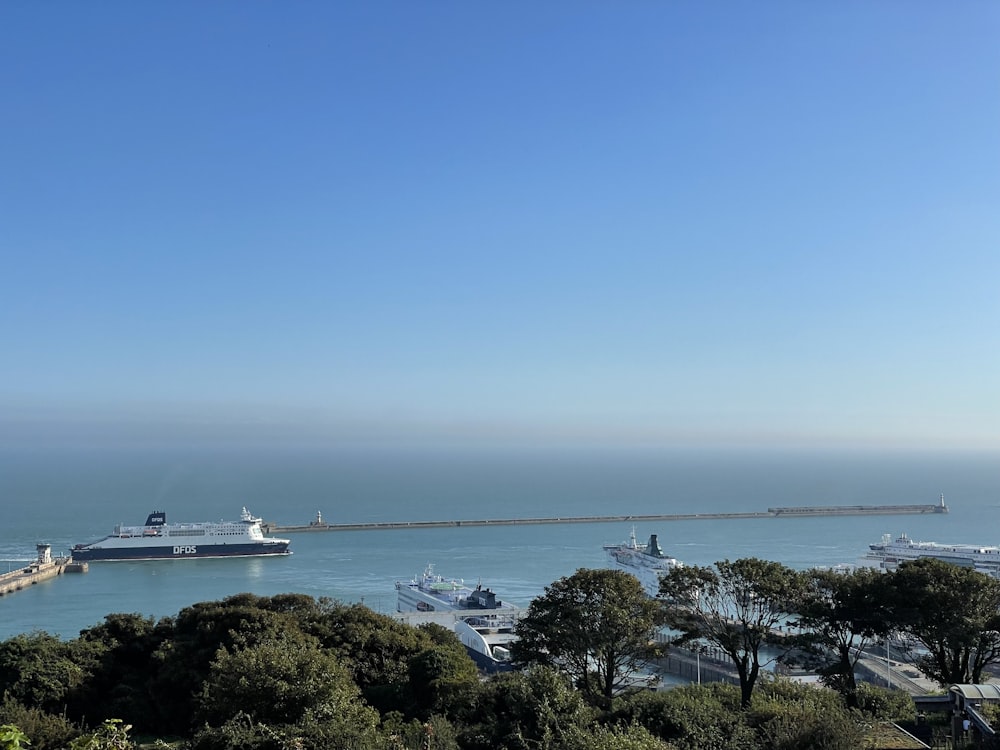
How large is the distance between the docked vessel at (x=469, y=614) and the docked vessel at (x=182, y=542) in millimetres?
12640

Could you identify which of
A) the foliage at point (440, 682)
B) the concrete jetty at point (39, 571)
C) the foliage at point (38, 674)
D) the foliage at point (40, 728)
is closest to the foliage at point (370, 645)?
the foliage at point (440, 682)

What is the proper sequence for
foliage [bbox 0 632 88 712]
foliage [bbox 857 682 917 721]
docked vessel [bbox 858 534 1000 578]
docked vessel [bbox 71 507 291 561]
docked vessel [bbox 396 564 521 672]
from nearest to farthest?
foliage [bbox 857 682 917 721]
foliage [bbox 0 632 88 712]
docked vessel [bbox 396 564 521 672]
docked vessel [bbox 858 534 1000 578]
docked vessel [bbox 71 507 291 561]

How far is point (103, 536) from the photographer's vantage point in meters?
36.2

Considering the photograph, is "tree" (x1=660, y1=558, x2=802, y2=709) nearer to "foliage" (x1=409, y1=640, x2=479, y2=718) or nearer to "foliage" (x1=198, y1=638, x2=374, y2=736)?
"foliage" (x1=409, y1=640, x2=479, y2=718)

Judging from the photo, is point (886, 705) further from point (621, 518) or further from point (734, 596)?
point (621, 518)

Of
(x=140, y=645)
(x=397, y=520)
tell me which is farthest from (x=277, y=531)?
(x=140, y=645)

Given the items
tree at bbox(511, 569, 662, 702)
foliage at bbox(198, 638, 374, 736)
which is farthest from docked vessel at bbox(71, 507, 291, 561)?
foliage at bbox(198, 638, 374, 736)

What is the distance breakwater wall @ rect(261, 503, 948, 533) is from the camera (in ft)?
129

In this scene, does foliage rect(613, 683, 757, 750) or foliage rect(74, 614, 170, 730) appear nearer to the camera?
foliage rect(613, 683, 757, 750)

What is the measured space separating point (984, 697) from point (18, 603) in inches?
1027

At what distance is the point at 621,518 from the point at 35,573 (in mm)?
28023

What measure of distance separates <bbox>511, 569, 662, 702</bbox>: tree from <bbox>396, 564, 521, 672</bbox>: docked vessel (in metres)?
8.57

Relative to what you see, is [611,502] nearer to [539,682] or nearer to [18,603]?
[18,603]

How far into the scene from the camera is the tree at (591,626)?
8.73 meters
